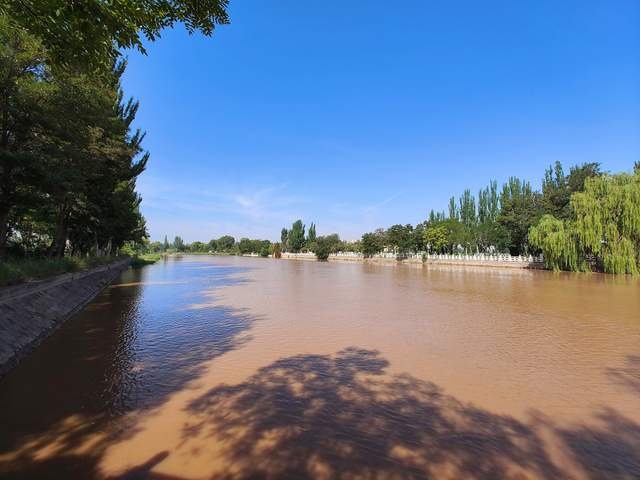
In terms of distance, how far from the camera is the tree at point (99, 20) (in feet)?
9.58

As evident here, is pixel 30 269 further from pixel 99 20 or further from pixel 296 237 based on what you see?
pixel 296 237

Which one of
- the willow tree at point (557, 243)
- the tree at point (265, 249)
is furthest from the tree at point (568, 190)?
the tree at point (265, 249)

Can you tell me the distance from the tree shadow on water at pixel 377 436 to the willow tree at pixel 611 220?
30814 millimetres

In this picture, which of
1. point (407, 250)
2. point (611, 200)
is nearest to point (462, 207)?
point (407, 250)

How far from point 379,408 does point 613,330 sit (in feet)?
29.6

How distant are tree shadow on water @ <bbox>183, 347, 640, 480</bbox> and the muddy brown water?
0.07ft

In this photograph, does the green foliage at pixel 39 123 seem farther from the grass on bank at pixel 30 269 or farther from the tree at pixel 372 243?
the tree at pixel 372 243

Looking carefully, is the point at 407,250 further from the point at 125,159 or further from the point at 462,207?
the point at 125,159

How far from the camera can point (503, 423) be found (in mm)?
4598

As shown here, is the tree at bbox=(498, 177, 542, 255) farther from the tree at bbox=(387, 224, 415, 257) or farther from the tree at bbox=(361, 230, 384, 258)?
the tree at bbox=(361, 230, 384, 258)

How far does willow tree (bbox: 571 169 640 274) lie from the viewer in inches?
1093

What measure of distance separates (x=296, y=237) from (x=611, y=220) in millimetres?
83516

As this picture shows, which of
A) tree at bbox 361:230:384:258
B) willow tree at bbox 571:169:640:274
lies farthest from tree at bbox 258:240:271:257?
willow tree at bbox 571:169:640:274

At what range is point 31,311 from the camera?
29.0ft
